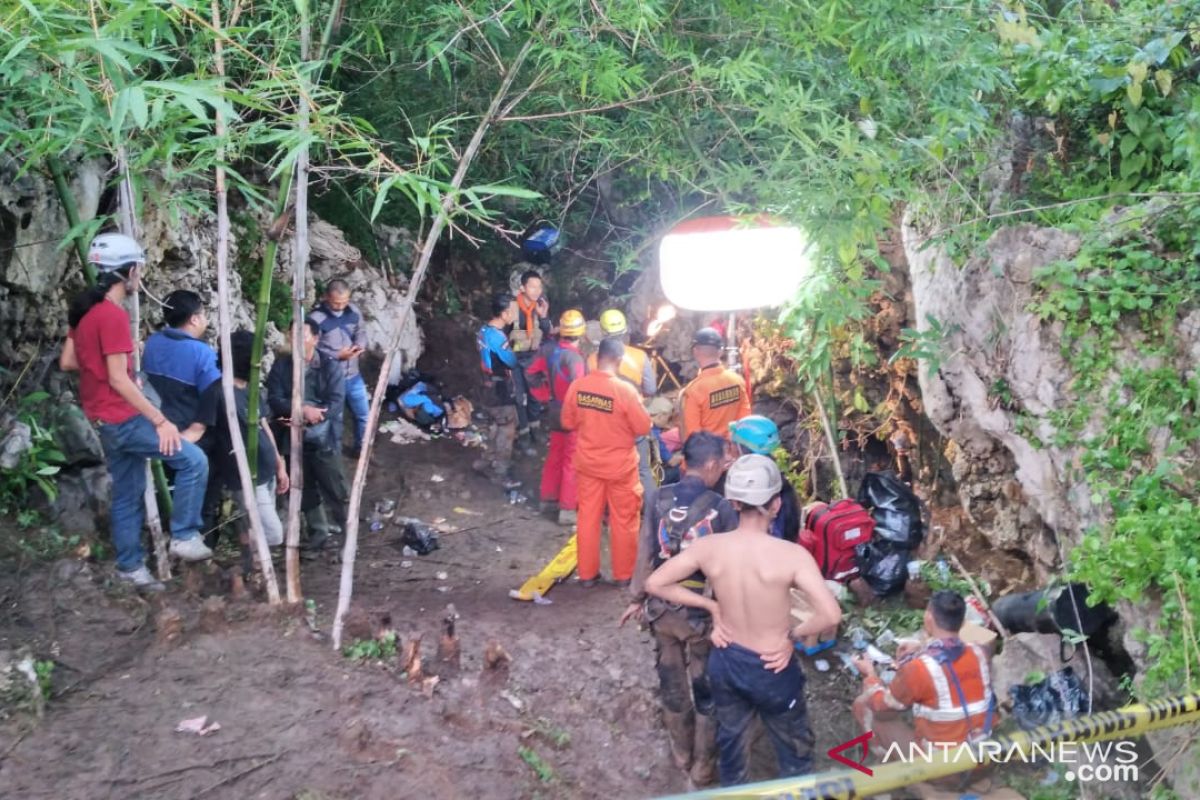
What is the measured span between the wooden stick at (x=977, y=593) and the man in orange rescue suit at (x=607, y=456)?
2126 millimetres

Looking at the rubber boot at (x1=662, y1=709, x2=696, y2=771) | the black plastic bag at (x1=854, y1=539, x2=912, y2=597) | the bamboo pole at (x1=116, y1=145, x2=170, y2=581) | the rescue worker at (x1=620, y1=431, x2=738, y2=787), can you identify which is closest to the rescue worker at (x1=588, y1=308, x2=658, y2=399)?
the black plastic bag at (x1=854, y1=539, x2=912, y2=597)

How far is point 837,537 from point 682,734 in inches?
73.4

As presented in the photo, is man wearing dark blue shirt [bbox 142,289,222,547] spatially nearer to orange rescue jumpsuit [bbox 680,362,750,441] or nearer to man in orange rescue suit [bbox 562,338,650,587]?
man in orange rescue suit [bbox 562,338,650,587]

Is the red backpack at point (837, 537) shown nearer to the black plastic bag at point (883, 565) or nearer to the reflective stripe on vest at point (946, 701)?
the black plastic bag at point (883, 565)

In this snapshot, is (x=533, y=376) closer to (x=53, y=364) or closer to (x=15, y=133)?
(x=53, y=364)

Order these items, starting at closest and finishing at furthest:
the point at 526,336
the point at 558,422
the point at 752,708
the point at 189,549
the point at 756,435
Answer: the point at 752,708 → the point at 756,435 → the point at 189,549 → the point at 558,422 → the point at 526,336

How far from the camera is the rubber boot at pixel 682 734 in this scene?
14.8 feet

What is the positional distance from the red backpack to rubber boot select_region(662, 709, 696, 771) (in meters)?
1.67

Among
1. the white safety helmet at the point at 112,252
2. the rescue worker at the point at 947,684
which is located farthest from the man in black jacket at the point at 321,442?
the rescue worker at the point at 947,684

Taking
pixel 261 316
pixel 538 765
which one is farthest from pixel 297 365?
pixel 538 765

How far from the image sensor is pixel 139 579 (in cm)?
494

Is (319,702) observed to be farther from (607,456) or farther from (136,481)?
(607,456)

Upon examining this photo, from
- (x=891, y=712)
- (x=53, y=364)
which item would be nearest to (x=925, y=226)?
(x=891, y=712)

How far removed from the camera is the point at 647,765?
453 centimetres
